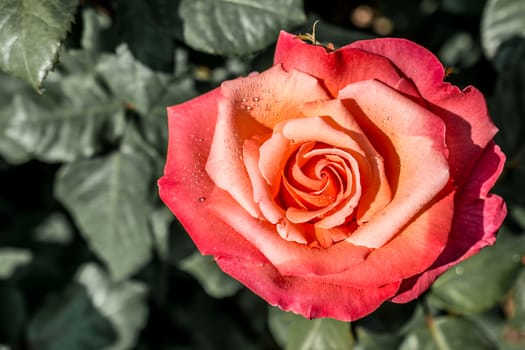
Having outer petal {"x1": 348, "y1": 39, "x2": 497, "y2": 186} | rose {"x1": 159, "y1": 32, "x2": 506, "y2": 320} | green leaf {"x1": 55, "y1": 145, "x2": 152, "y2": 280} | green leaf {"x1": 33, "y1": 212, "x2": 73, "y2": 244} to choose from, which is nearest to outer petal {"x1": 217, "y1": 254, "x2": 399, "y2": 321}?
rose {"x1": 159, "y1": 32, "x2": 506, "y2": 320}

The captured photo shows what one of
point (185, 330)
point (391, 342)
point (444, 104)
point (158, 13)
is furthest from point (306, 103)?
point (185, 330)

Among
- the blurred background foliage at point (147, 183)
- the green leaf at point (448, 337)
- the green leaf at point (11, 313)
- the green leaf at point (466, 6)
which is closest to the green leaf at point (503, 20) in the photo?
the blurred background foliage at point (147, 183)

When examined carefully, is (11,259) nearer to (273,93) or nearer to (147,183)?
(147,183)

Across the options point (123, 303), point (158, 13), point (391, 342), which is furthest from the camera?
point (123, 303)

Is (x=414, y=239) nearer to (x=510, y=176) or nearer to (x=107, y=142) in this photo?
(x=510, y=176)

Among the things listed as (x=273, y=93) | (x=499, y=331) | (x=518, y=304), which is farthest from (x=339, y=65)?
(x=499, y=331)

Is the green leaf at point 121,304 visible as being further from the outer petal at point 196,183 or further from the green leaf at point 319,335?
the outer petal at point 196,183
